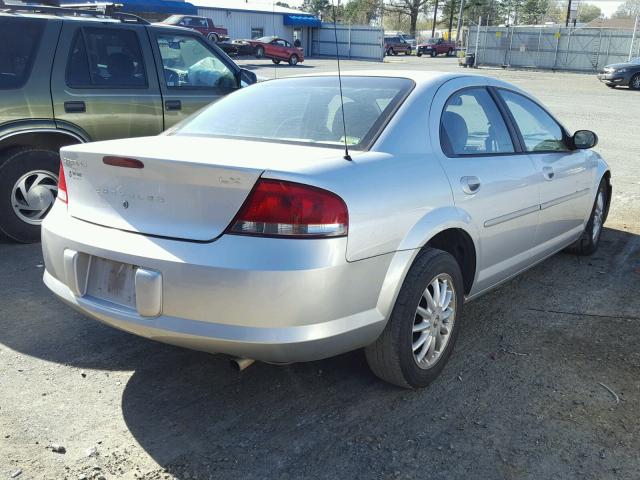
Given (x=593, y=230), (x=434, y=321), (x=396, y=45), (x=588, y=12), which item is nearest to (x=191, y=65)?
(x=593, y=230)

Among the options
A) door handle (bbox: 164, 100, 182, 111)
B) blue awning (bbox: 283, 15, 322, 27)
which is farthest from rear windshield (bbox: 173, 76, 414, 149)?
blue awning (bbox: 283, 15, 322, 27)

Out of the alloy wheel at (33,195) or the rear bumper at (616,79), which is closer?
the alloy wheel at (33,195)

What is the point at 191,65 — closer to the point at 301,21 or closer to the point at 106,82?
the point at 106,82

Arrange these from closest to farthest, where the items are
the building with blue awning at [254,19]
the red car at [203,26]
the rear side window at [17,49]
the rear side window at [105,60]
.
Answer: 1. the rear side window at [17,49]
2. the rear side window at [105,60]
3. the red car at [203,26]
4. the building with blue awning at [254,19]

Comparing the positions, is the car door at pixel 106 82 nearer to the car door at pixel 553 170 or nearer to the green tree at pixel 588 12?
the car door at pixel 553 170

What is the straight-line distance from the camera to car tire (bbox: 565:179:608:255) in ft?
18.0

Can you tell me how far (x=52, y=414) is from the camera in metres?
3.07

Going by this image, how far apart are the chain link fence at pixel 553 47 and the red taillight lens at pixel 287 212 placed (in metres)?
39.8

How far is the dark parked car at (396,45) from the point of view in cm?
5869

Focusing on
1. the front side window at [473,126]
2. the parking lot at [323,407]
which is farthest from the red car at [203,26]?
the parking lot at [323,407]

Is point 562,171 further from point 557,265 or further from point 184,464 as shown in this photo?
point 184,464

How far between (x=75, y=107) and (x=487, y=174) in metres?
3.92

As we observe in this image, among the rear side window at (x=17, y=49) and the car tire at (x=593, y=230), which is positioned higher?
the rear side window at (x=17, y=49)

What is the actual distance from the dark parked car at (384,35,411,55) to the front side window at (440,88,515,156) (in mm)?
56665
